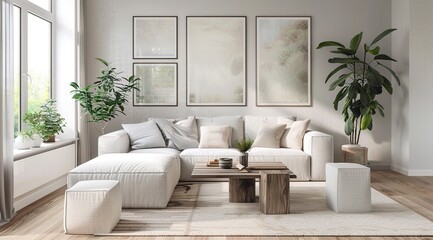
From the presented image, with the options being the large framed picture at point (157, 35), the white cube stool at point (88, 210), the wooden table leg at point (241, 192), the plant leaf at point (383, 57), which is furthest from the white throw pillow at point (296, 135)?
the white cube stool at point (88, 210)

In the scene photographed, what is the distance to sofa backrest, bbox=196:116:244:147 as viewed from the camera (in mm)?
7066

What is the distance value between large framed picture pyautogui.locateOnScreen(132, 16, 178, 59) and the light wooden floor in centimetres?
257

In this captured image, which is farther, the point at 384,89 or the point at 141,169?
the point at 384,89

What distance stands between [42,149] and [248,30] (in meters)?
3.49

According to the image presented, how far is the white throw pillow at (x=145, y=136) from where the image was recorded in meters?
6.61

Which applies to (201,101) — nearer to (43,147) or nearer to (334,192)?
(43,147)

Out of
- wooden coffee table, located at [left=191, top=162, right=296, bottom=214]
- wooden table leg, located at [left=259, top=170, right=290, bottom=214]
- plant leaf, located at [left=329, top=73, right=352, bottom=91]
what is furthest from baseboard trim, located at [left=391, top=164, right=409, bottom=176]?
wooden table leg, located at [left=259, top=170, right=290, bottom=214]

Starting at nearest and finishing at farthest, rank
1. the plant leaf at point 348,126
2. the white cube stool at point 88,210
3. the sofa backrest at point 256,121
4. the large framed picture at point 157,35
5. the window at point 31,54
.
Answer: the white cube stool at point 88,210
the window at point 31,54
the plant leaf at point 348,126
the sofa backrest at point 256,121
the large framed picture at point 157,35

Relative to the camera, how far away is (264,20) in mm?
7418

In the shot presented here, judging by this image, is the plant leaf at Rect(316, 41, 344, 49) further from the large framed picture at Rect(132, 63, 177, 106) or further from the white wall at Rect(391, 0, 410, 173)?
the large framed picture at Rect(132, 63, 177, 106)

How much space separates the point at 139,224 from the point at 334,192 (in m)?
1.78

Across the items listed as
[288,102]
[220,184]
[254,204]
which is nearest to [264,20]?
[288,102]

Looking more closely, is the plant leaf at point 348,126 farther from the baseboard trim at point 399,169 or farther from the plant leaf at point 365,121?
the baseboard trim at point 399,169

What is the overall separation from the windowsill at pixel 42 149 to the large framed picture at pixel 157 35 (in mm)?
1810
